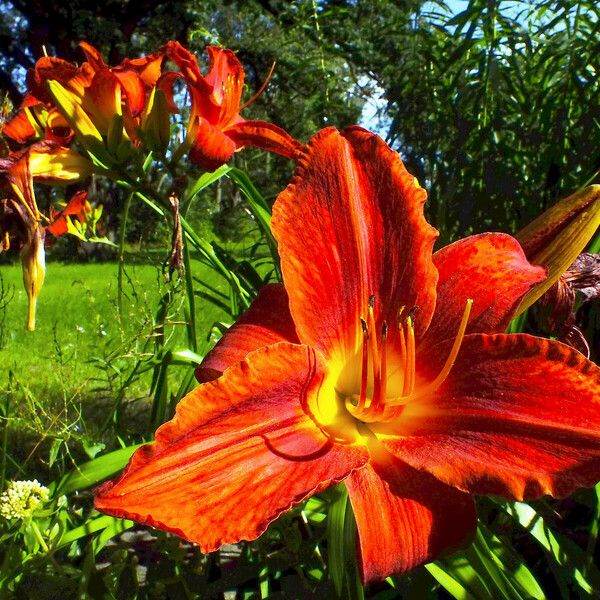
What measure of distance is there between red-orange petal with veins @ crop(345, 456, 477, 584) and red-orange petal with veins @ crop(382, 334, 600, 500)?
0.02m

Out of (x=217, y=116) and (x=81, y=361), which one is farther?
(x=81, y=361)

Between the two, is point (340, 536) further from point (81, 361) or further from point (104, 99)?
point (81, 361)

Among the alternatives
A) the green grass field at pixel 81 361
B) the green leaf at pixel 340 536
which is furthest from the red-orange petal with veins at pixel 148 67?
the green leaf at pixel 340 536

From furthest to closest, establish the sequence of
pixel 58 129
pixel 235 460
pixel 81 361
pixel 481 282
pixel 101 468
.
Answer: pixel 81 361
pixel 58 129
pixel 101 468
pixel 481 282
pixel 235 460

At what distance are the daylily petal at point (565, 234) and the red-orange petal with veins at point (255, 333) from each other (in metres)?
0.20

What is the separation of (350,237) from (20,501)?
57cm

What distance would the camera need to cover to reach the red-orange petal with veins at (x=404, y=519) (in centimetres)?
48

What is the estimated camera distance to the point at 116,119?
0.79 m

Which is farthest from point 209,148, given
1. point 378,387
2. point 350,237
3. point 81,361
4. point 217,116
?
point 81,361

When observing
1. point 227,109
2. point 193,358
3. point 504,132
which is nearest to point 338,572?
point 193,358

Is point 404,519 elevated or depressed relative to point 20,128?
depressed

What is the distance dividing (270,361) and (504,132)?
43.0 inches

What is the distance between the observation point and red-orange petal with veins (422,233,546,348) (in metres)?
0.58

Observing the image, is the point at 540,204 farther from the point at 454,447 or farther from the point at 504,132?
the point at 454,447
